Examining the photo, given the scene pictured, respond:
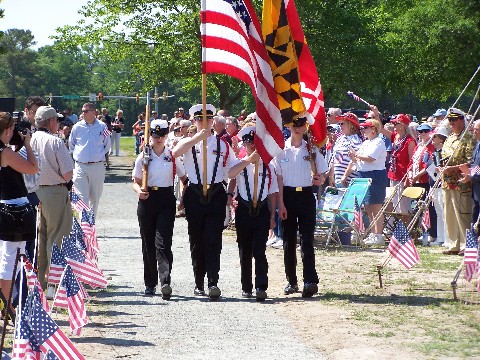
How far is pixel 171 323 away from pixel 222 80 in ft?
110

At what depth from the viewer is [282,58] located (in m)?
12.2

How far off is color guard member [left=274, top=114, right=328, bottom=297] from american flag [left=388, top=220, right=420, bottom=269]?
39.1 inches

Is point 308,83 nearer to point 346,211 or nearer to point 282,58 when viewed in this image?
point 282,58

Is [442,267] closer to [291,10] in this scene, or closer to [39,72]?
[291,10]

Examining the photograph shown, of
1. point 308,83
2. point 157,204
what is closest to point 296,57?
point 308,83

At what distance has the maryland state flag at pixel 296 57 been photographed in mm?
12312

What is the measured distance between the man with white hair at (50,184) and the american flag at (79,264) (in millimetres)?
801

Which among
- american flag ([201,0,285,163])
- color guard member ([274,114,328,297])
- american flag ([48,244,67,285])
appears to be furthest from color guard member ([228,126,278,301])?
american flag ([48,244,67,285])

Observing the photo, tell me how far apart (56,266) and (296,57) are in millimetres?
4049

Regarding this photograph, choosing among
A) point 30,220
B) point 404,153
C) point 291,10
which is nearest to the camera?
point 30,220

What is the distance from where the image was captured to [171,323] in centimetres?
1040

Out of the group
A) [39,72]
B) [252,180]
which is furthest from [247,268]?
[39,72]

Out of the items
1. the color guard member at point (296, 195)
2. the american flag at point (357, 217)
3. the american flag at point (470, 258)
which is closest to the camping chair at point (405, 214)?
the american flag at point (357, 217)

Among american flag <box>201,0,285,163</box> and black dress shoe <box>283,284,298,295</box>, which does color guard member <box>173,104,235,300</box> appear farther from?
black dress shoe <box>283,284,298,295</box>
